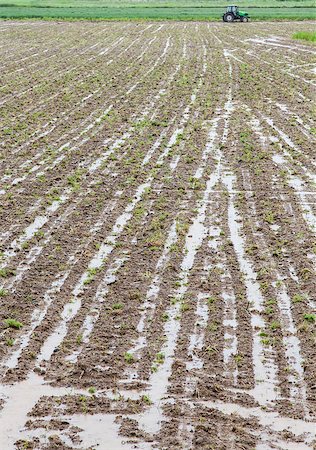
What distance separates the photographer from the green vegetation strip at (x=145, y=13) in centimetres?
6619

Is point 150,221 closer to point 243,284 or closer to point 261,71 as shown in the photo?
point 243,284

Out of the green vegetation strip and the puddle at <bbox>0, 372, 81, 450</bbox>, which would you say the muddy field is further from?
the green vegetation strip

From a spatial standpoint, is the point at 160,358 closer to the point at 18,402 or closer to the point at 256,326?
the point at 256,326

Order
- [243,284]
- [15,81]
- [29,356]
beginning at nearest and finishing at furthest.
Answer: [29,356], [243,284], [15,81]

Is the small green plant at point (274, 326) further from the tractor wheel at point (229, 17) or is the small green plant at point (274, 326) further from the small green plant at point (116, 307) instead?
the tractor wheel at point (229, 17)

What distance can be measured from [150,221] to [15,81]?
Answer: 16.8 metres

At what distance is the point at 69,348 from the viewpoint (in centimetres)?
859

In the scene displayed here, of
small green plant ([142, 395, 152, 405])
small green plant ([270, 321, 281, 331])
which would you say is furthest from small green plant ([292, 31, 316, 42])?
small green plant ([142, 395, 152, 405])

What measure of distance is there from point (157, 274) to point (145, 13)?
203 ft

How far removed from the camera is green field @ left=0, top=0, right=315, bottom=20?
67125 millimetres

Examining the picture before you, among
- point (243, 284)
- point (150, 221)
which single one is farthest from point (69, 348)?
point (150, 221)

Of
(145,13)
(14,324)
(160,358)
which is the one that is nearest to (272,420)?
(160,358)

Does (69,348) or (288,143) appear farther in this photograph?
(288,143)

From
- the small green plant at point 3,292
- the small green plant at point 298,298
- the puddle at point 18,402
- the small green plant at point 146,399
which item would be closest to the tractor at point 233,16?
the small green plant at point 298,298
